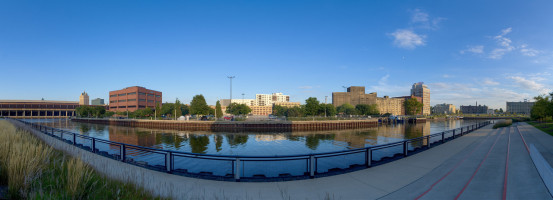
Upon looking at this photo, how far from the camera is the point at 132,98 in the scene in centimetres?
10944

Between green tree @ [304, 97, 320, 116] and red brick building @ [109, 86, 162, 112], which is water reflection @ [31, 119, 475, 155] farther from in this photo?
red brick building @ [109, 86, 162, 112]

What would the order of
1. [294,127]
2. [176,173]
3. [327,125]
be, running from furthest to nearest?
1. [327,125]
2. [294,127]
3. [176,173]

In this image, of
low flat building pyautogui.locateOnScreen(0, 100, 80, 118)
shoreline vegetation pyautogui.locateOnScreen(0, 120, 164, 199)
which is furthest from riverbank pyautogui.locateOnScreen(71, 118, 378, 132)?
low flat building pyautogui.locateOnScreen(0, 100, 80, 118)

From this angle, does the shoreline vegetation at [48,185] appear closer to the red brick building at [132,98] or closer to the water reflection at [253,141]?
the water reflection at [253,141]

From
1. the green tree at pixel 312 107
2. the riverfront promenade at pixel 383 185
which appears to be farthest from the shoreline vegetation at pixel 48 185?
the green tree at pixel 312 107

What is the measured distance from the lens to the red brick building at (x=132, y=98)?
108250 mm

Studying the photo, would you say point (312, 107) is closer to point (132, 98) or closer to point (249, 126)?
point (249, 126)

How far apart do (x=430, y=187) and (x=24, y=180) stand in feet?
35.8

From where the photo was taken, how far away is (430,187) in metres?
6.89

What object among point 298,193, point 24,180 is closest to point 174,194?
point 24,180

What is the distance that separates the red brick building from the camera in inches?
4262

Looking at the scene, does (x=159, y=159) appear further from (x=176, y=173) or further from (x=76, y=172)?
(x=76, y=172)

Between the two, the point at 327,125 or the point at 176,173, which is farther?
the point at 327,125

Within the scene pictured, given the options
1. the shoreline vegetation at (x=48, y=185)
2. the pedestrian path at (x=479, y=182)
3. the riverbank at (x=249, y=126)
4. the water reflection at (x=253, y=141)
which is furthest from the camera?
the riverbank at (x=249, y=126)
